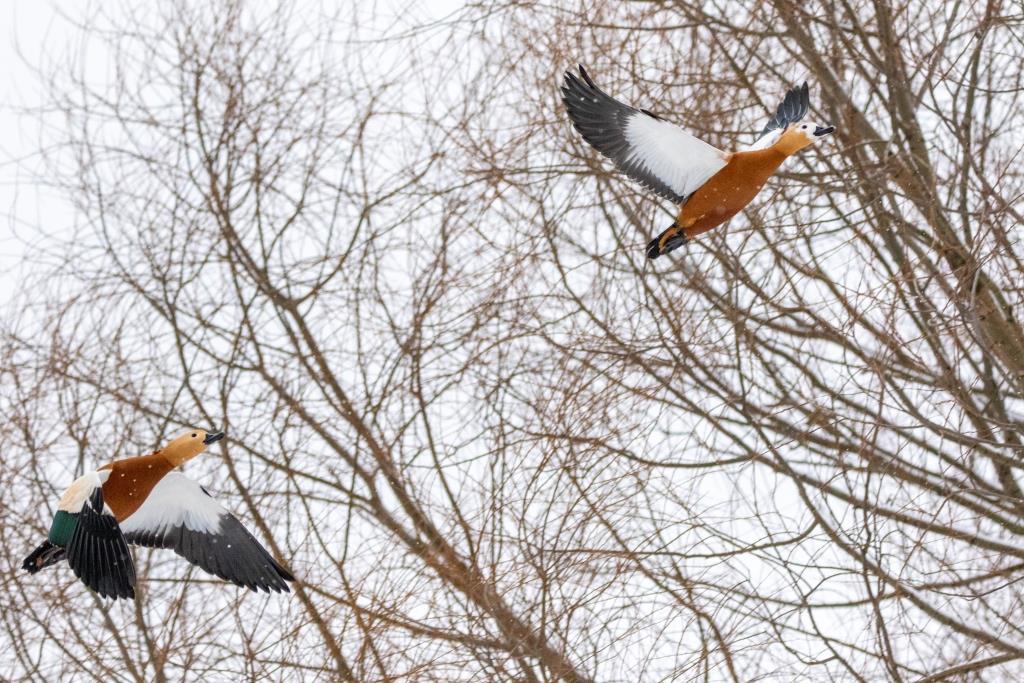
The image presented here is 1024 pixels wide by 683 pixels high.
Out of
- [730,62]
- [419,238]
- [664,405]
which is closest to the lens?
[664,405]

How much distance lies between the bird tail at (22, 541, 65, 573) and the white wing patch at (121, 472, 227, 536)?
564mm

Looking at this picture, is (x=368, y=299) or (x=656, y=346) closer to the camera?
(x=656, y=346)

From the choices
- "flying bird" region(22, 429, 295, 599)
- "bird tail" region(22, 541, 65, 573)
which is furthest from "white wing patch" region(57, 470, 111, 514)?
"bird tail" region(22, 541, 65, 573)

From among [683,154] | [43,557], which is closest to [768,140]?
[683,154]

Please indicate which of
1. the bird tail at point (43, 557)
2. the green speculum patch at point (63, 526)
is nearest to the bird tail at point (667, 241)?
the green speculum patch at point (63, 526)

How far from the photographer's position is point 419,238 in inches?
237

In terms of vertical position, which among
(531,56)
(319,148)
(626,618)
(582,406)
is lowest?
(626,618)

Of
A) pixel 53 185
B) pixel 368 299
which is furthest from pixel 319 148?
pixel 53 185

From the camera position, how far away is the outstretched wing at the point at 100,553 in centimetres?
488

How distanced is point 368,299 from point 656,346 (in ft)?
5.55

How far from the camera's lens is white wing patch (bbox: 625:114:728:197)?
193 inches

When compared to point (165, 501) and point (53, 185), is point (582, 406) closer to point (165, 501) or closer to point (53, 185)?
point (165, 501)

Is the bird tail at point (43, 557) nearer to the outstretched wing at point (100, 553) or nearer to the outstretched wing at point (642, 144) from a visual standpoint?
the outstretched wing at point (100, 553)

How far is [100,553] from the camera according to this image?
493cm
